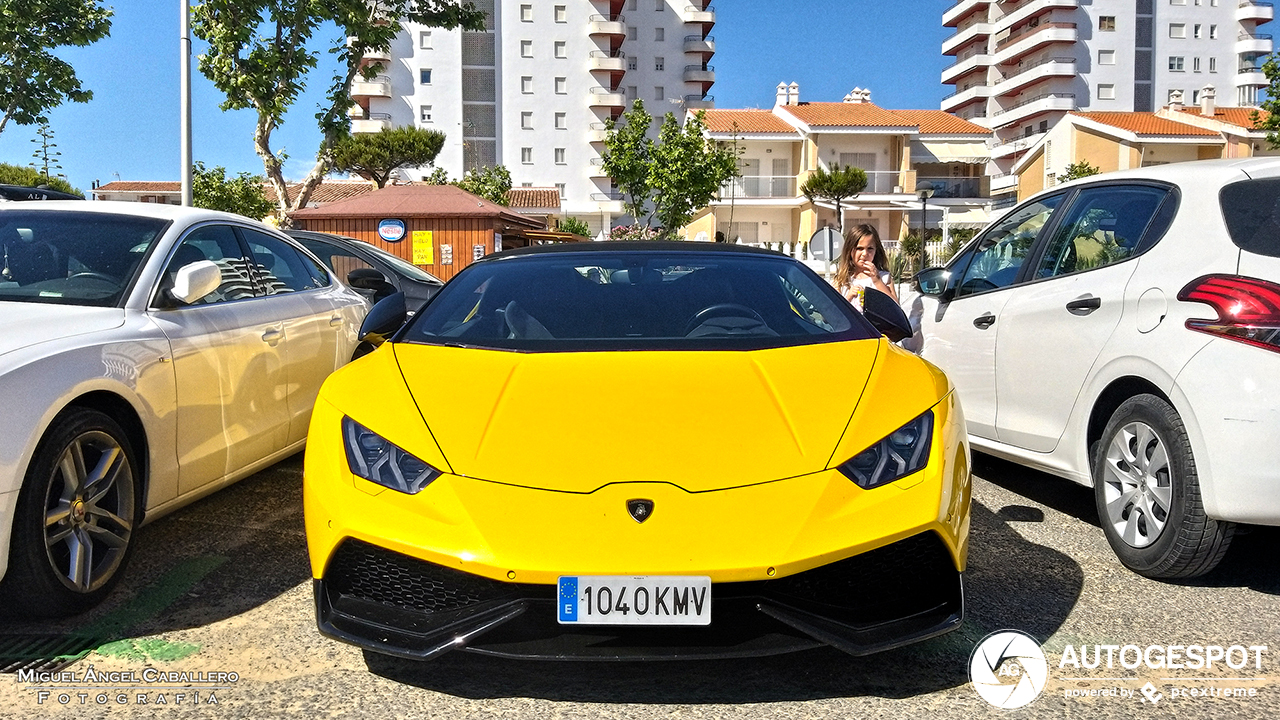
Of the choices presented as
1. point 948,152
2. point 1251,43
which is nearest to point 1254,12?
point 1251,43

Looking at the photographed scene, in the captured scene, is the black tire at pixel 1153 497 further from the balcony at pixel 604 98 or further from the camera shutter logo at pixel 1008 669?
the balcony at pixel 604 98

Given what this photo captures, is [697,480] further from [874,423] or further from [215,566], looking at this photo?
[215,566]

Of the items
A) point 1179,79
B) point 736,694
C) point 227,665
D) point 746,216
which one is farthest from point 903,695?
point 1179,79

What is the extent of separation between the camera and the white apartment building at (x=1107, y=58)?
69.5 m

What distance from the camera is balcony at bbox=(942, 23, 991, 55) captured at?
7662cm

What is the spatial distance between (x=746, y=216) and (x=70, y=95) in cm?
3905

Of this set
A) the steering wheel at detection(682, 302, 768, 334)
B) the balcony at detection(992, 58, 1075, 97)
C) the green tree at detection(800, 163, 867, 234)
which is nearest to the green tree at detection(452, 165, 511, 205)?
the green tree at detection(800, 163, 867, 234)

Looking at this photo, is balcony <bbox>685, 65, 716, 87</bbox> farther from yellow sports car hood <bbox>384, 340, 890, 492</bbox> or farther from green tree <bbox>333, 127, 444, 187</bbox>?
yellow sports car hood <bbox>384, 340, 890, 492</bbox>

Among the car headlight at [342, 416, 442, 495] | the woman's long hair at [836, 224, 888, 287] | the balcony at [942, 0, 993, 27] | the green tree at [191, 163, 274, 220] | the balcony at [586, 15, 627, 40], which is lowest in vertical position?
the car headlight at [342, 416, 442, 495]

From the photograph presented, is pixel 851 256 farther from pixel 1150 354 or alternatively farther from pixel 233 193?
pixel 233 193

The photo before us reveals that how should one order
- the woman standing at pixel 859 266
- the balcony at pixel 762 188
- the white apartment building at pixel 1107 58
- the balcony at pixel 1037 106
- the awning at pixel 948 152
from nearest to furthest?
1. the woman standing at pixel 859 266
2. the balcony at pixel 762 188
3. the awning at pixel 948 152
4. the balcony at pixel 1037 106
5. the white apartment building at pixel 1107 58

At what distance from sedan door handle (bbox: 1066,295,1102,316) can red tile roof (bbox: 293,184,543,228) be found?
18.1m

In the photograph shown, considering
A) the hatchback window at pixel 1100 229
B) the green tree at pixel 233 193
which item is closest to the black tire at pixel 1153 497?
the hatchback window at pixel 1100 229

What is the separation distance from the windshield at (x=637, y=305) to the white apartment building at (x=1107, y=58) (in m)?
69.2
